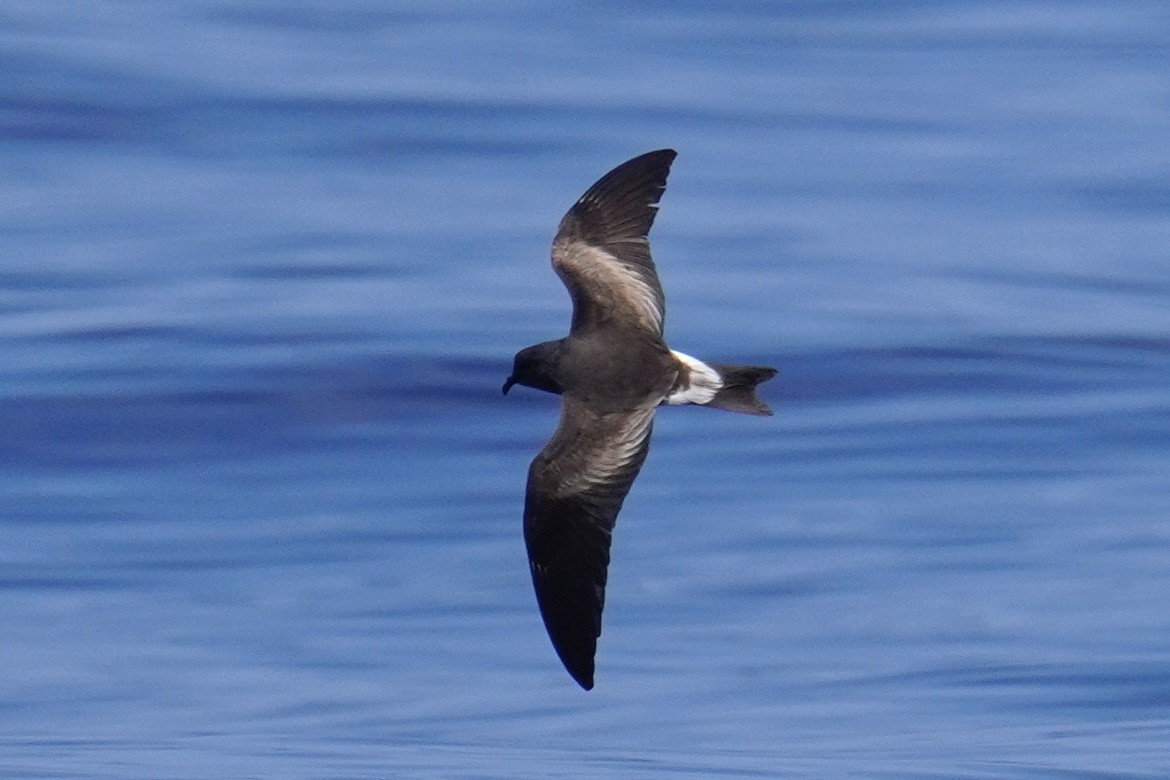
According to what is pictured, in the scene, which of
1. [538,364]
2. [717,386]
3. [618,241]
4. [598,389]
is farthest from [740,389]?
[618,241]

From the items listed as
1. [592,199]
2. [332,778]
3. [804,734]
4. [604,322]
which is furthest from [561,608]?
[804,734]

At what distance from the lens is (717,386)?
988 centimetres

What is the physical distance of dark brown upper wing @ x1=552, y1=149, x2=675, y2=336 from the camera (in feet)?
34.8

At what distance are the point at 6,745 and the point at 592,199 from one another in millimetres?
4332

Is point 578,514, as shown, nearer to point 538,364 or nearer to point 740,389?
point 538,364

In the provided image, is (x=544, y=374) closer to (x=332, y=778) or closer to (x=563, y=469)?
(x=563, y=469)

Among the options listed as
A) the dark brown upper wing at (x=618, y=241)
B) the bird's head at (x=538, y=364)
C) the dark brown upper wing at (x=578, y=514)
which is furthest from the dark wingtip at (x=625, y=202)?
the dark brown upper wing at (x=578, y=514)

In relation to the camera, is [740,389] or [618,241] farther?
[618,241]

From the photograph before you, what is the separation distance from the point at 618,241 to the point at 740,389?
108 cm

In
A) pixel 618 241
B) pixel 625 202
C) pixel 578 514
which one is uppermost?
pixel 625 202

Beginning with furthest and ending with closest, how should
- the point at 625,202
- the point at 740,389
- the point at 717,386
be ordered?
the point at 625,202 < the point at 740,389 < the point at 717,386

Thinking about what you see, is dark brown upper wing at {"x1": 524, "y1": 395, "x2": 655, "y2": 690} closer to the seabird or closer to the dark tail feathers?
the seabird

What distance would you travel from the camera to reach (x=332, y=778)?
12.4 meters

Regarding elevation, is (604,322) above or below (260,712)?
above
